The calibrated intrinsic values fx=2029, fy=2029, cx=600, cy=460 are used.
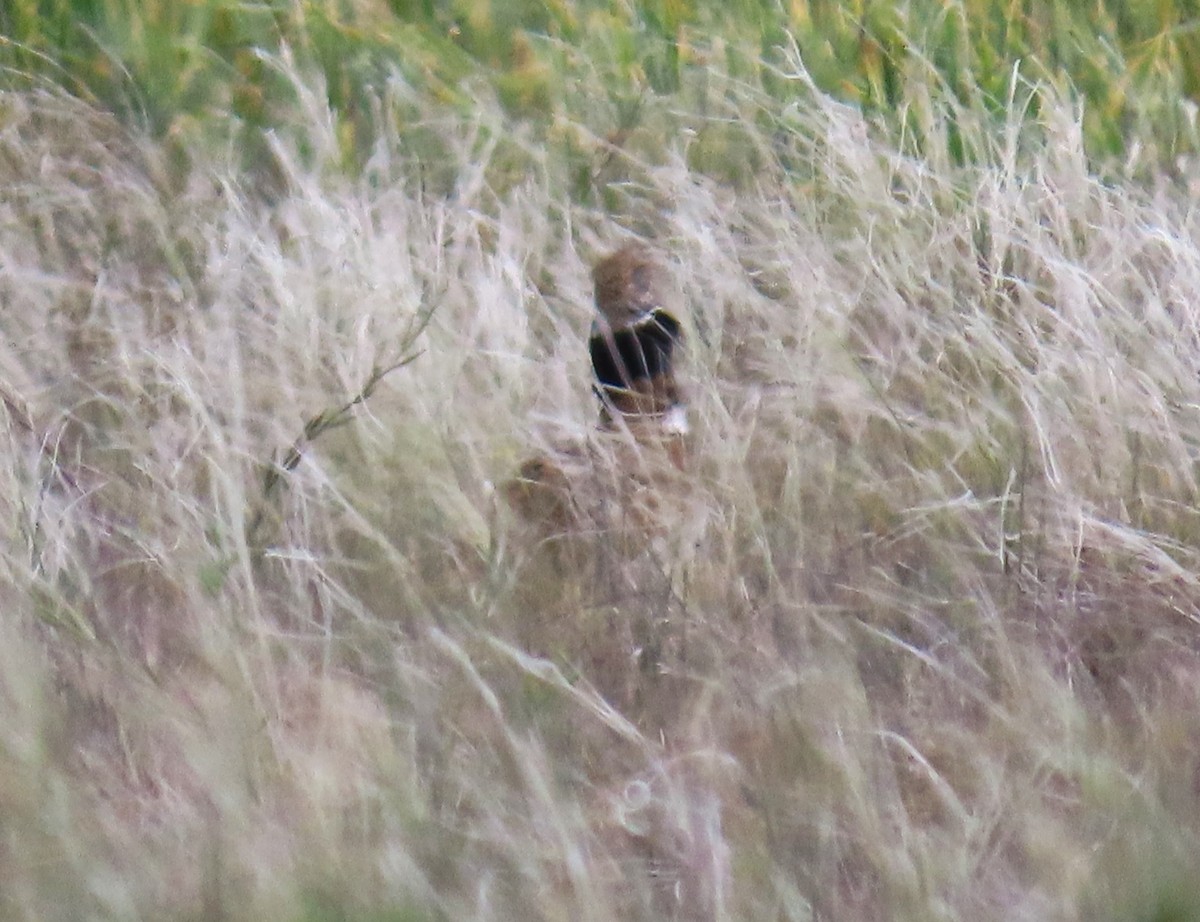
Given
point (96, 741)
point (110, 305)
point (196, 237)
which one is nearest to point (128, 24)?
point (196, 237)

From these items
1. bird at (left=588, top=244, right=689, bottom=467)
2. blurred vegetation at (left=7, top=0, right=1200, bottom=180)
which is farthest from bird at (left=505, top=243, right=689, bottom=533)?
blurred vegetation at (left=7, top=0, right=1200, bottom=180)

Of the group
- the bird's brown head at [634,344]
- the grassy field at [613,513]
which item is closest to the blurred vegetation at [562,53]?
the grassy field at [613,513]

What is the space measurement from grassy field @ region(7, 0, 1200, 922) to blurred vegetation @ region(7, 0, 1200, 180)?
3 centimetres

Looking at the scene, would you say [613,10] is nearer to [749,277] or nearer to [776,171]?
[776,171]

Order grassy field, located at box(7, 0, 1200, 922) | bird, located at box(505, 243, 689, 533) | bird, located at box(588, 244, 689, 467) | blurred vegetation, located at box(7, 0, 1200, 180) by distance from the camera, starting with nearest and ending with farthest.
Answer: grassy field, located at box(7, 0, 1200, 922) < bird, located at box(505, 243, 689, 533) < bird, located at box(588, 244, 689, 467) < blurred vegetation, located at box(7, 0, 1200, 180)

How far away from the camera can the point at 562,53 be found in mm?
4676

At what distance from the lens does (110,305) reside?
11.3ft

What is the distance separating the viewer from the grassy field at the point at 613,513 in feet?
6.82

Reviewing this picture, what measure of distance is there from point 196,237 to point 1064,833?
2.29m

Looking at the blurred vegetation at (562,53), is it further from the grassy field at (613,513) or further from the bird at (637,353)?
the bird at (637,353)

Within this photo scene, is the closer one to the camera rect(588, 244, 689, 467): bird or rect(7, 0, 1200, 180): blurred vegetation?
rect(588, 244, 689, 467): bird

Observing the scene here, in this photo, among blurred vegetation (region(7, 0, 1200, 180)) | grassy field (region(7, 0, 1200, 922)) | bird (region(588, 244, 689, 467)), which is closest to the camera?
grassy field (region(7, 0, 1200, 922))

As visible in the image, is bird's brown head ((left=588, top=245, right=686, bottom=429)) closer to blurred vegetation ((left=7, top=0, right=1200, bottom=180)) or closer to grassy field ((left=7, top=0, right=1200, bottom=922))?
grassy field ((left=7, top=0, right=1200, bottom=922))

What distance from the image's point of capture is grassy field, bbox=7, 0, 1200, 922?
2080 millimetres
